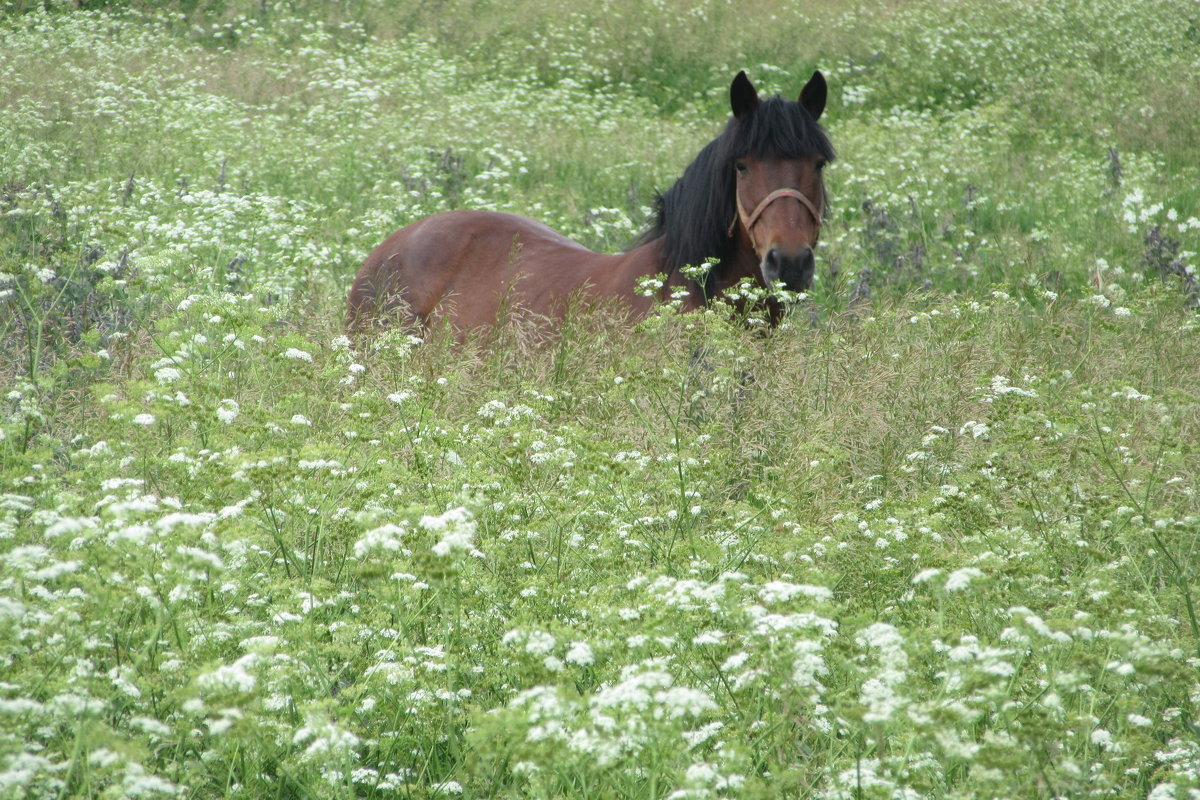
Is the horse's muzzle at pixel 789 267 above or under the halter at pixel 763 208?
under

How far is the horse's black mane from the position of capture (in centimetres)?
596

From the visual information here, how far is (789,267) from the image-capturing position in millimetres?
5605

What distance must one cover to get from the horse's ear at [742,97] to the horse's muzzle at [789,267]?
0.92 metres

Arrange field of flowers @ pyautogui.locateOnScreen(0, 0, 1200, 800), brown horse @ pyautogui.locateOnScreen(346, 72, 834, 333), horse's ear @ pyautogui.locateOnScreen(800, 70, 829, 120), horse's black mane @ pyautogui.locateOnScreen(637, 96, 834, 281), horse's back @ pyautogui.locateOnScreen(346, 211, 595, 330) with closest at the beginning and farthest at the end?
field of flowers @ pyautogui.locateOnScreen(0, 0, 1200, 800) → brown horse @ pyautogui.locateOnScreen(346, 72, 834, 333) → horse's black mane @ pyautogui.locateOnScreen(637, 96, 834, 281) → horse's ear @ pyautogui.locateOnScreen(800, 70, 829, 120) → horse's back @ pyautogui.locateOnScreen(346, 211, 595, 330)

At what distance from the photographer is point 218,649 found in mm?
2535

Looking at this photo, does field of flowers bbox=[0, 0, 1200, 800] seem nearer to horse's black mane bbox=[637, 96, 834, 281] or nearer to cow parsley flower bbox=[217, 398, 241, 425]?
cow parsley flower bbox=[217, 398, 241, 425]

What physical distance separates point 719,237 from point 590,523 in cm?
299

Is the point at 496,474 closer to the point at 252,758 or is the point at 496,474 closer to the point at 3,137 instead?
the point at 252,758

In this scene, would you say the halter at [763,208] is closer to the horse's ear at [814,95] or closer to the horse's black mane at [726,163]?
the horse's black mane at [726,163]

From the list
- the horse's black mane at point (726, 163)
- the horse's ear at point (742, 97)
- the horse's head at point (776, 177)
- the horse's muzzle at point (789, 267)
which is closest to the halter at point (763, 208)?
the horse's head at point (776, 177)

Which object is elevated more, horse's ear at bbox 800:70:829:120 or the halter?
horse's ear at bbox 800:70:829:120

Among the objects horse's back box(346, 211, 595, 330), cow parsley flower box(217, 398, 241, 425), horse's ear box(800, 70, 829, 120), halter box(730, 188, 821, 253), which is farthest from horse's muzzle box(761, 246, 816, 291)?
→ cow parsley flower box(217, 398, 241, 425)

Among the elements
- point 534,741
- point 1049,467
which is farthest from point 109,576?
point 1049,467

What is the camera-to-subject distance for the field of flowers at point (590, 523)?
6.93 ft
